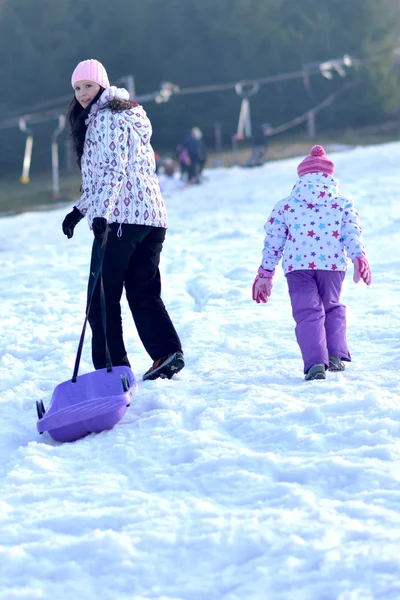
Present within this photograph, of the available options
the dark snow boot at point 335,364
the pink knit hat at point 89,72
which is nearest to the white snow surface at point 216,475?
the dark snow boot at point 335,364

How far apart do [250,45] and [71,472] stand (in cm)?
3411

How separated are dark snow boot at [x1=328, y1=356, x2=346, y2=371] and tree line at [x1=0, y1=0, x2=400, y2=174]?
30.7 meters

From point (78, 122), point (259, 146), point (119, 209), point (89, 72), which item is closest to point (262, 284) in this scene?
point (119, 209)

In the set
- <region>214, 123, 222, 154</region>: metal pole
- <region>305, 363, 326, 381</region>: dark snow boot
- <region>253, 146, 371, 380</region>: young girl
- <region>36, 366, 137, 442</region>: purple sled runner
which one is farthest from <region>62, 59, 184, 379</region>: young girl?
<region>214, 123, 222, 154</region>: metal pole

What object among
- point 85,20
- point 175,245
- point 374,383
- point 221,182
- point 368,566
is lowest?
point 368,566

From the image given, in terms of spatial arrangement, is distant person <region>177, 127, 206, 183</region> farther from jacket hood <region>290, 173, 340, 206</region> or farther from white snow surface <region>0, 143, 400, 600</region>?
jacket hood <region>290, 173, 340, 206</region>

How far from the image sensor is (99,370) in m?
4.77

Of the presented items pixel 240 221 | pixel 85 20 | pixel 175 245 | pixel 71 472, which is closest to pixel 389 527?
pixel 71 472

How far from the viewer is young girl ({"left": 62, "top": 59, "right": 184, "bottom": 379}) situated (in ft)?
15.7

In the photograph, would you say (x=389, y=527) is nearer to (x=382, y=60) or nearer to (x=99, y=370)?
(x=99, y=370)

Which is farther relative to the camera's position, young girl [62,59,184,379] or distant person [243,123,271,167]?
distant person [243,123,271,167]

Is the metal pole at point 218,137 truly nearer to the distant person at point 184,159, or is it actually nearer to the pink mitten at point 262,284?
the distant person at point 184,159

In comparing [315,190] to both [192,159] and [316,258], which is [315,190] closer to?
[316,258]

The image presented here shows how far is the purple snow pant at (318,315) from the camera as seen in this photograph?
4973mm
